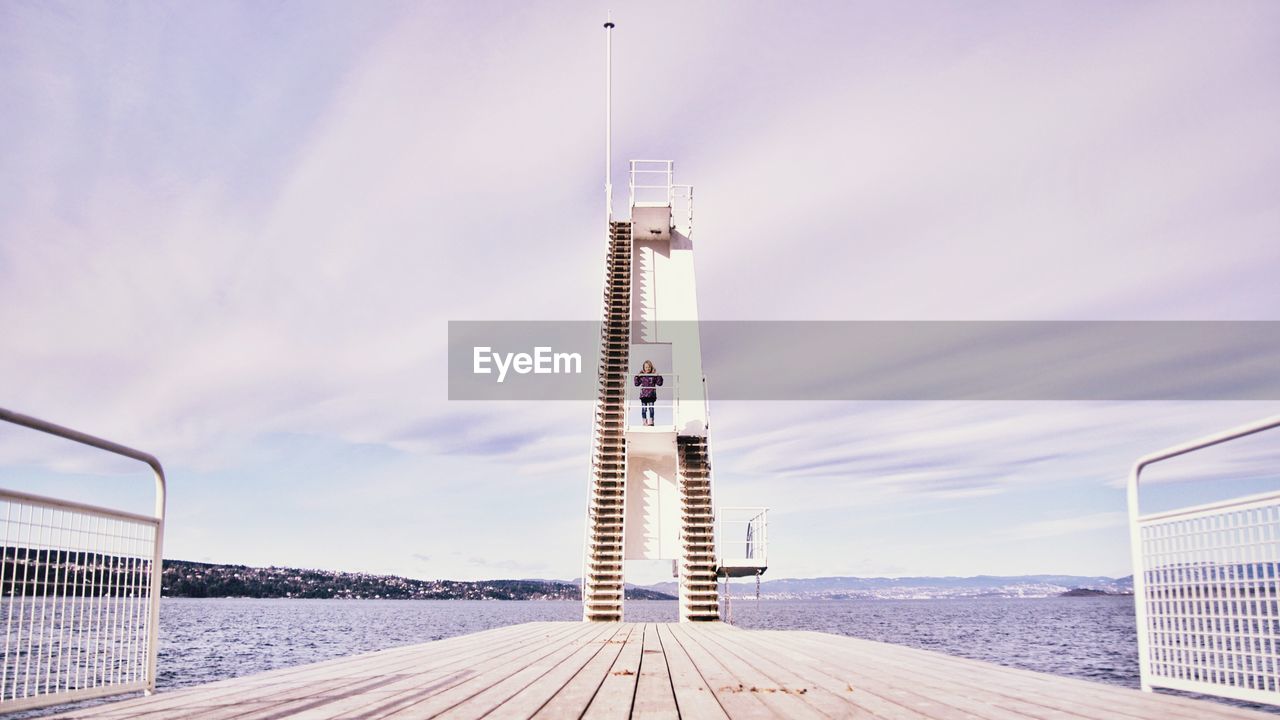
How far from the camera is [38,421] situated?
4.15 m

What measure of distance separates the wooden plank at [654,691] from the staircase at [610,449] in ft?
32.0

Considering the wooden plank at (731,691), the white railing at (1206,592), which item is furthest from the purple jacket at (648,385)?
the white railing at (1206,592)

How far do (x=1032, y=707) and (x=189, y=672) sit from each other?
28.6 meters

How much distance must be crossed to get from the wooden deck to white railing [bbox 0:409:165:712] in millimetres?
352

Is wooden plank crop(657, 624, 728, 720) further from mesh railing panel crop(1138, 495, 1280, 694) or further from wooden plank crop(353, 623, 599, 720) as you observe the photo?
mesh railing panel crop(1138, 495, 1280, 694)

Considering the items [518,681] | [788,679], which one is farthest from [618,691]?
[788,679]

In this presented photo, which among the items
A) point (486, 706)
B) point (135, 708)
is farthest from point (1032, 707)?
point (135, 708)

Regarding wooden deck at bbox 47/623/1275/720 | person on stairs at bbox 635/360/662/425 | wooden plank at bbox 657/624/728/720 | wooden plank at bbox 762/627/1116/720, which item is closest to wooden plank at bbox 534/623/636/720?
wooden deck at bbox 47/623/1275/720

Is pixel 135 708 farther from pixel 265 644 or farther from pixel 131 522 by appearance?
pixel 265 644

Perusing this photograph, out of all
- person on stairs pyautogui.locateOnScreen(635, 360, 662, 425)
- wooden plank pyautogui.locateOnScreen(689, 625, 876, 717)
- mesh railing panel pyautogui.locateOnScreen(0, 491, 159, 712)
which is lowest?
wooden plank pyautogui.locateOnScreen(689, 625, 876, 717)

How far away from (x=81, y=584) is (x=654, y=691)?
320 centimetres

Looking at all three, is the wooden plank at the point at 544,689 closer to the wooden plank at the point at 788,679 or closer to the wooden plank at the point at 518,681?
the wooden plank at the point at 518,681

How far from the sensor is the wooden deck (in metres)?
4.04

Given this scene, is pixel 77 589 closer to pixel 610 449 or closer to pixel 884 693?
pixel 884 693
